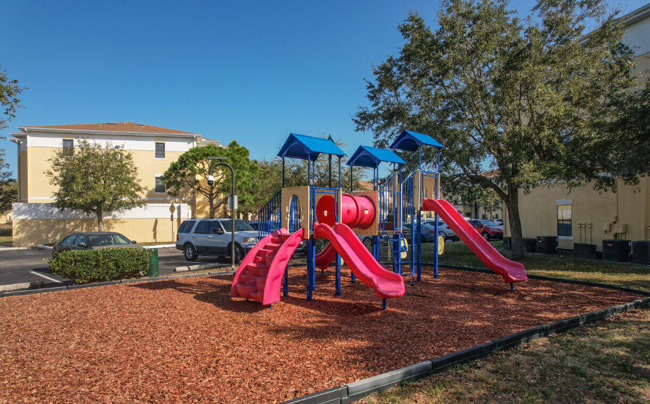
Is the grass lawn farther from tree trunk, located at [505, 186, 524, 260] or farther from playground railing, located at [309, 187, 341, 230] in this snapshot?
tree trunk, located at [505, 186, 524, 260]

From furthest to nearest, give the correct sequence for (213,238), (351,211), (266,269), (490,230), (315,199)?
(490,230), (213,238), (351,211), (315,199), (266,269)

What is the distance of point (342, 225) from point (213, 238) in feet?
31.7

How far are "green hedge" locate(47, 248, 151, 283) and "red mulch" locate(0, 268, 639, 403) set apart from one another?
1.02 metres

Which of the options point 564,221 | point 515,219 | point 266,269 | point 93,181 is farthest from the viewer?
point 93,181

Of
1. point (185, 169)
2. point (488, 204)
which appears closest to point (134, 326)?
point (185, 169)

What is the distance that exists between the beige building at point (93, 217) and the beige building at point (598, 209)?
2652 cm

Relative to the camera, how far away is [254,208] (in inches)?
1451

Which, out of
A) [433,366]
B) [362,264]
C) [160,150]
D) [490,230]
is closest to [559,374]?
[433,366]

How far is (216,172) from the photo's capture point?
3244cm

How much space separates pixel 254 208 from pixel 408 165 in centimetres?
2366

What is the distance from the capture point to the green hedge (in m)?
10.5

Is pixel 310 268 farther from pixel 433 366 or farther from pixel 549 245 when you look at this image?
pixel 549 245

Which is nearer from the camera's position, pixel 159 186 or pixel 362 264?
pixel 362 264

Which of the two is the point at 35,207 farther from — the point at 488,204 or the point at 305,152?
the point at 488,204
